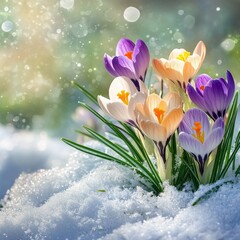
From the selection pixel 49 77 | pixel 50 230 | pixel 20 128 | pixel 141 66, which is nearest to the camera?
pixel 50 230

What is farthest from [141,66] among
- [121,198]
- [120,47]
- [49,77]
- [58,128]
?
[49,77]

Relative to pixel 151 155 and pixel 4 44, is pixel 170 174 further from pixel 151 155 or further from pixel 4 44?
pixel 4 44

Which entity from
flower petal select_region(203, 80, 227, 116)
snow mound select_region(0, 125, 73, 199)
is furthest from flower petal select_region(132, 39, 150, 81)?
snow mound select_region(0, 125, 73, 199)

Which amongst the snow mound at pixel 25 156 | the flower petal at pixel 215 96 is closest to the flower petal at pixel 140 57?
the flower petal at pixel 215 96

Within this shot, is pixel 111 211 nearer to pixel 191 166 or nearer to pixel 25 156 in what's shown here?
pixel 191 166

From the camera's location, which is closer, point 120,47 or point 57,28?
point 120,47
